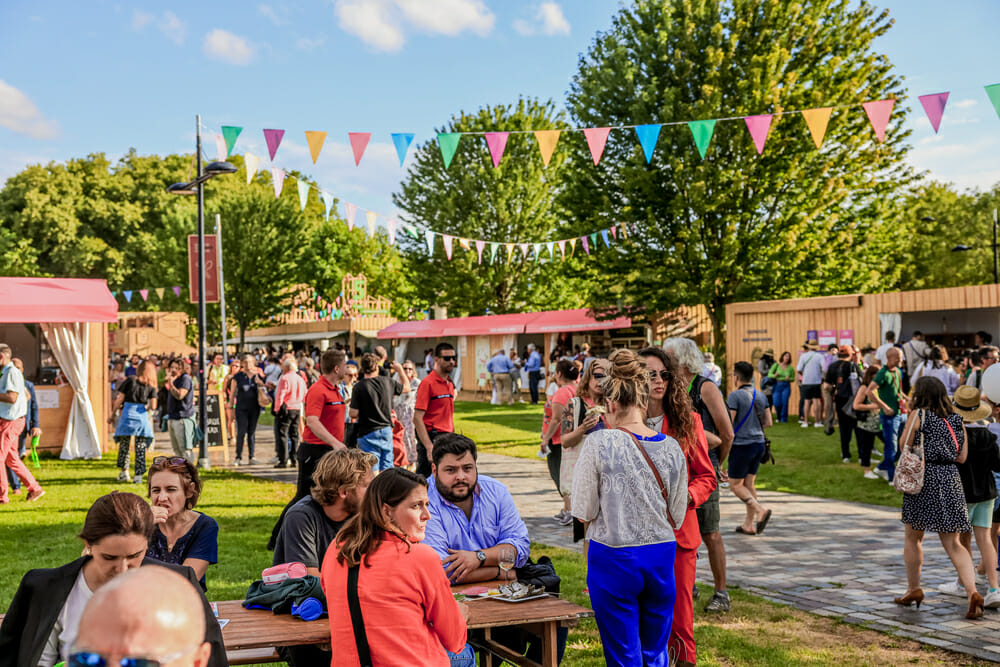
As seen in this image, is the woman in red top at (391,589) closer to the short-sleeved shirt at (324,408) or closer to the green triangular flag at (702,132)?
the short-sleeved shirt at (324,408)

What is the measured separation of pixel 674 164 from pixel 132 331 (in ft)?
111

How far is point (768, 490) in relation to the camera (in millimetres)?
11281

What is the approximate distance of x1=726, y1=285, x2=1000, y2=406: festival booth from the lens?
19.3 m

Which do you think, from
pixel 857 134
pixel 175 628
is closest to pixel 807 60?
pixel 857 134

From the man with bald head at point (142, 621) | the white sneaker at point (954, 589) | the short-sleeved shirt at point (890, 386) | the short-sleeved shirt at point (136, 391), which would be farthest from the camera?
the short-sleeved shirt at point (136, 391)

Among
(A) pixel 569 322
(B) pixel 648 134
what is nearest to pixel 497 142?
(B) pixel 648 134

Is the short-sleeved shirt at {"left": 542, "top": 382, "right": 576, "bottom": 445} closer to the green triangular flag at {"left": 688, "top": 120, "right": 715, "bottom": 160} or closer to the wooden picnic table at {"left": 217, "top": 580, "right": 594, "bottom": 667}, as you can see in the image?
the wooden picnic table at {"left": 217, "top": 580, "right": 594, "bottom": 667}

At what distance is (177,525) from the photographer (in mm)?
4258

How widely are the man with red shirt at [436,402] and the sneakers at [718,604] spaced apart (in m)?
3.23

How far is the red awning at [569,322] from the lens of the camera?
26.9 meters

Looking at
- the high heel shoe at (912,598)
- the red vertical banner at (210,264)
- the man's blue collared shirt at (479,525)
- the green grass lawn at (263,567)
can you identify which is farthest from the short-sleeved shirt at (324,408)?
the red vertical banner at (210,264)

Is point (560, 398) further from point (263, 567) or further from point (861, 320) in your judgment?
point (861, 320)

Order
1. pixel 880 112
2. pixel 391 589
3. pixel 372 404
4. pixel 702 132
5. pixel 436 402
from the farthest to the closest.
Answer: pixel 702 132
pixel 880 112
pixel 372 404
pixel 436 402
pixel 391 589

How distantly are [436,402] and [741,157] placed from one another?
55.5ft
